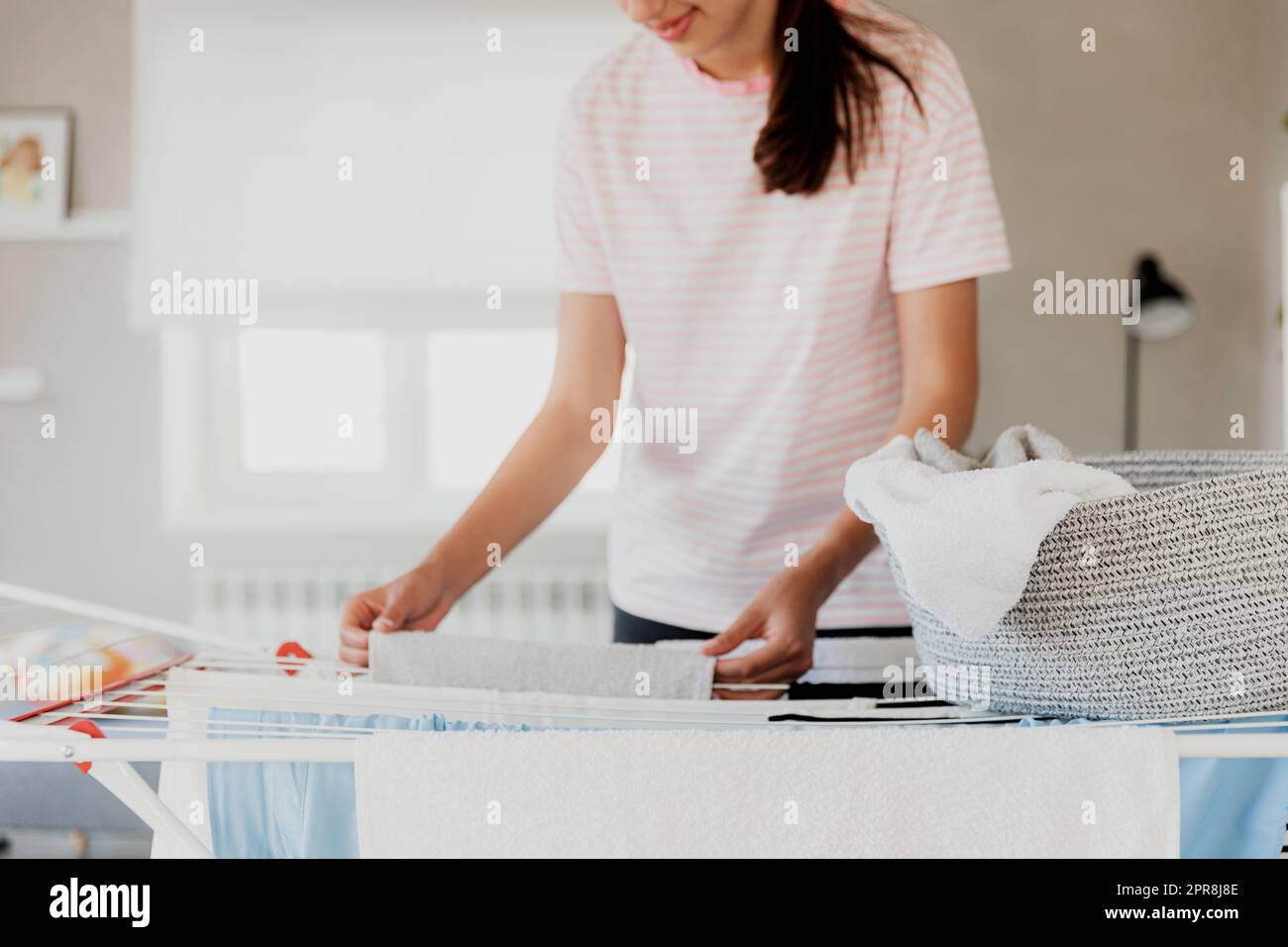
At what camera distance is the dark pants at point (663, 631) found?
3.78ft

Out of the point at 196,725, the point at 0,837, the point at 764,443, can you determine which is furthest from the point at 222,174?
the point at 196,725

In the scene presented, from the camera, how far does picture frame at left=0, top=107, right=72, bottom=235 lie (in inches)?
82.7

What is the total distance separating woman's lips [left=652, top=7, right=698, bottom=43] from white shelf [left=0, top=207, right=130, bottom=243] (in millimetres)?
1378

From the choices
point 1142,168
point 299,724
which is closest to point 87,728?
point 299,724

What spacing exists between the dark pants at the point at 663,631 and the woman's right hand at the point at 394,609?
11.9 inches

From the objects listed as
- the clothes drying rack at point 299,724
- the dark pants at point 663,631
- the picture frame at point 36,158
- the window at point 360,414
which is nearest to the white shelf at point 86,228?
the picture frame at point 36,158

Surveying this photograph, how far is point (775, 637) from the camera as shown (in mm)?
861

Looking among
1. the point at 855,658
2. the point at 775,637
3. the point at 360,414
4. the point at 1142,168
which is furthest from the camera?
the point at 360,414

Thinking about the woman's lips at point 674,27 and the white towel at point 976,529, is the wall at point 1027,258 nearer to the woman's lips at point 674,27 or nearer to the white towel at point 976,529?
the woman's lips at point 674,27

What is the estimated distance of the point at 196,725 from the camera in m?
0.70

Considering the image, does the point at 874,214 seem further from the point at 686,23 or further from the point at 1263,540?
the point at 1263,540

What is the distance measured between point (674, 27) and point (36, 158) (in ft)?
4.98

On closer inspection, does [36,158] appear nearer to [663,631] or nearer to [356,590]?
[356,590]
